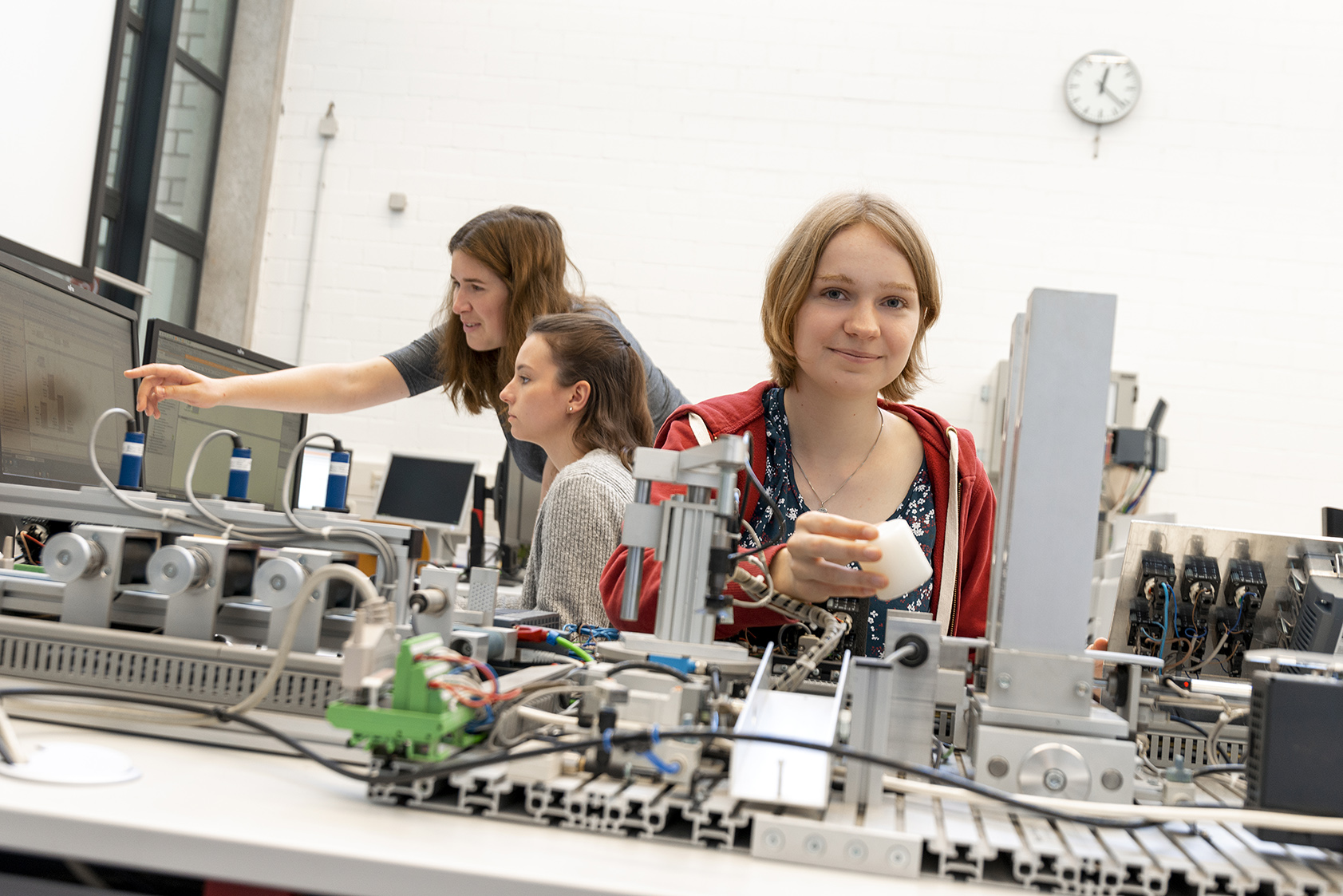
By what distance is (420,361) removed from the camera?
7.99 ft

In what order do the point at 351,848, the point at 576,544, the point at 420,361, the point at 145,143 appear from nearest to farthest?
the point at 351,848
the point at 576,544
the point at 420,361
the point at 145,143

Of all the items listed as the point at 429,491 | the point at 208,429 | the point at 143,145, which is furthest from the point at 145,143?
the point at 208,429

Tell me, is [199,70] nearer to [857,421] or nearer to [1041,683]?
[857,421]

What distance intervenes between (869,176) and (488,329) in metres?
3.21

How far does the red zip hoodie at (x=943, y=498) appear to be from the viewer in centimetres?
139

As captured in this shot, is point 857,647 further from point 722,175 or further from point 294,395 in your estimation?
point 722,175

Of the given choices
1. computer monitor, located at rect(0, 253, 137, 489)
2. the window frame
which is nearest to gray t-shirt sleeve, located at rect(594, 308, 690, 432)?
computer monitor, located at rect(0, 253, 137, 489)

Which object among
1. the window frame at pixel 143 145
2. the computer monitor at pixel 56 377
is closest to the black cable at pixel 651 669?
the computer monitor at pixel 56 377

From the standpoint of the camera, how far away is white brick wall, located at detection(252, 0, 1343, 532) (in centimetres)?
466

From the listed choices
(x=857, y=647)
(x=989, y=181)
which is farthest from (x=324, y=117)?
(x=857, y=647)

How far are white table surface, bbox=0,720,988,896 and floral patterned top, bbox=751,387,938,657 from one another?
2.56ft

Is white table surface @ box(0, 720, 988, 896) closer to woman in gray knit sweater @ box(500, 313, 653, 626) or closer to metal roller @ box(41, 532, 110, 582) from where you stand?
metal roller @ box(41, 532, 110, 582)

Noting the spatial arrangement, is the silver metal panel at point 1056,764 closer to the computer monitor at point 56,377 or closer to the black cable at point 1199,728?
the black cable at point 1199,728

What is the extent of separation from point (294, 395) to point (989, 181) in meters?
3.72
